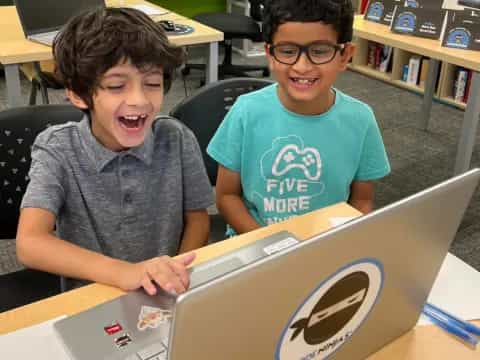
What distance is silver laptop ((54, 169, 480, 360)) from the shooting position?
0.48 m

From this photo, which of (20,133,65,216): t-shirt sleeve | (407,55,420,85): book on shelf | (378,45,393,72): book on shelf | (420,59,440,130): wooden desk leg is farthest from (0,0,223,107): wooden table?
(378,45,393,72): book on shelf

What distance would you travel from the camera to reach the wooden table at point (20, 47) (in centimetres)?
213

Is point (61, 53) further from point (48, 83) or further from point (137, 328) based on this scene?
point (48, 83)

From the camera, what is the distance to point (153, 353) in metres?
0.76

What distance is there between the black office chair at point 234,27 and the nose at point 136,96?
2.66m

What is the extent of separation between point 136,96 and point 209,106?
49 cm

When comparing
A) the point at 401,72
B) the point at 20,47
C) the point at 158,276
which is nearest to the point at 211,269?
the point at 158,276

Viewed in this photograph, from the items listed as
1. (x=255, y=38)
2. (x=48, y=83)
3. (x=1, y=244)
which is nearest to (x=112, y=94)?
(x=1, y=244)

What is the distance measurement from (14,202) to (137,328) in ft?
2.26

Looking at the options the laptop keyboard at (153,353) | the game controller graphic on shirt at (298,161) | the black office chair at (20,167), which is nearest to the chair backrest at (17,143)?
the black office chair at (20,167)

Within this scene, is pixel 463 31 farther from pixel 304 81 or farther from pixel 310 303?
pixel 310 303

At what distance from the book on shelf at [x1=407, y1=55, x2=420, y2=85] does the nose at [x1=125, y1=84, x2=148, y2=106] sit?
3518 millimetres

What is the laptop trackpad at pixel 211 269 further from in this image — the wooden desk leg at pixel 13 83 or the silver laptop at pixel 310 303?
the wooden desk leg at pixel 13 83

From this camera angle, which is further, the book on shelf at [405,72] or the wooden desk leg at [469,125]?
the book on shelf at [405,72]
